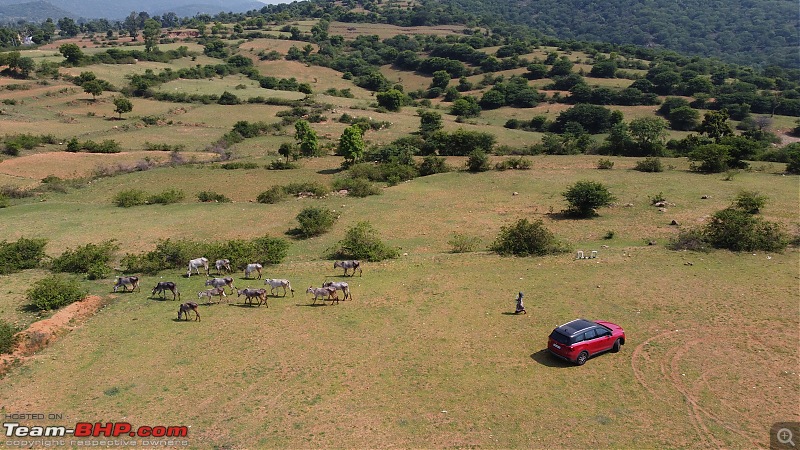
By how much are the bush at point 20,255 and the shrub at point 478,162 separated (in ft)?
119

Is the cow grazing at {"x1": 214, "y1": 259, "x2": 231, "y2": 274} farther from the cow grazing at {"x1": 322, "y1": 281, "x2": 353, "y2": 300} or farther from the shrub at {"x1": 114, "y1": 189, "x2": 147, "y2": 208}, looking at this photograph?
the shrub at {"x1": 114, "y1": 189, "x2": 147, "y2": 208}

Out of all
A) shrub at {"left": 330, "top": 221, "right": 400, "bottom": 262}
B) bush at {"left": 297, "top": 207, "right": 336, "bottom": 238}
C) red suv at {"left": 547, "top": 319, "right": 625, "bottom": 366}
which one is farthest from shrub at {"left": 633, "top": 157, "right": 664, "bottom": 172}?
red suv at {"left": 547, "top": 319, "right": 625, "bottom": 366}

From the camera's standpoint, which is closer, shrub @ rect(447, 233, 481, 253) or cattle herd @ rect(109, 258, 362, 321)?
cattle herd @ rect(109, 258, 362, 321)

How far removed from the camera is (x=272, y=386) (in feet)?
52.4

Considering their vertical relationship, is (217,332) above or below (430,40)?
below

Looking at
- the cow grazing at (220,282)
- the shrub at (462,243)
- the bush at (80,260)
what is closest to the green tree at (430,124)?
the shrub at (462,243)

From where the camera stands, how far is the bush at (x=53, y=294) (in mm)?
21312

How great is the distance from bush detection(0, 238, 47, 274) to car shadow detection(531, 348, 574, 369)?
27210 mm

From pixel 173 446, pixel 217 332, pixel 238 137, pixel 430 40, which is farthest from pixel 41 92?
pixel 430 40

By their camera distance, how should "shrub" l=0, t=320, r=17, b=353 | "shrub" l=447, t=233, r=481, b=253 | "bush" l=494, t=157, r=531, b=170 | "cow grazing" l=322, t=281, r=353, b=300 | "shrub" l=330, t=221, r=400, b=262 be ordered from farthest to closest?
1. "bush" l=494, t=157, r=531, b=170
2. "shrub" l=447, t=233, r=481, b=253
3. "shrub" l=330, t=221, r=400, b=262
4. "cow grazing" l=322, t=281, r=353, b=300
5. "shrub" l=0, t=320, r=17, b=353

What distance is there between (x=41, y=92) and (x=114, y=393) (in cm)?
9438

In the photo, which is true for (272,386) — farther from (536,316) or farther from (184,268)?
(184,268)

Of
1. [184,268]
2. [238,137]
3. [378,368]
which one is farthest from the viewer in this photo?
[238,137]

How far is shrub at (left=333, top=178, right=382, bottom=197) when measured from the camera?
143ft
